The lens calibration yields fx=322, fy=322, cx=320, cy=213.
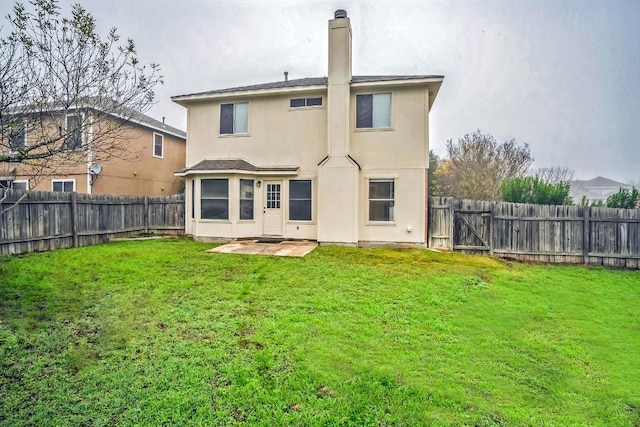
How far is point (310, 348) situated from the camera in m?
4.04

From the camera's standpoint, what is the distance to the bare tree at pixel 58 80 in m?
4.65

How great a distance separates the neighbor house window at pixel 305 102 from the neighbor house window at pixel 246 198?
3286 mm

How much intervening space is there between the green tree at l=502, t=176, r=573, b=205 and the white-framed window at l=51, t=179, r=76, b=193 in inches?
795

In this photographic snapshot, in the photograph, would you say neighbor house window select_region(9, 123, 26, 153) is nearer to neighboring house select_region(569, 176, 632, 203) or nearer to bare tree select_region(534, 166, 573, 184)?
bare tree select_region(534, 166, 573, 184)

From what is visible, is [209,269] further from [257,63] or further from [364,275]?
[257,63]

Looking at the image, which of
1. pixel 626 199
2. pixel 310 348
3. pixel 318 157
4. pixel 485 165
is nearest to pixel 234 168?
pixel 318 157

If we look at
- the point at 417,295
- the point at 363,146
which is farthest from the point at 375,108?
the point at 417,295

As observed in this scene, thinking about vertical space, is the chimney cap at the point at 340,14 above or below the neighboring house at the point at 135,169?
above

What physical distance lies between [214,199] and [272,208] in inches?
84.0

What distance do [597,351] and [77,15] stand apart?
9.01 m

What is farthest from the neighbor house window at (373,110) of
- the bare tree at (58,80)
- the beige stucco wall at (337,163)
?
the bare tree at (58,80)

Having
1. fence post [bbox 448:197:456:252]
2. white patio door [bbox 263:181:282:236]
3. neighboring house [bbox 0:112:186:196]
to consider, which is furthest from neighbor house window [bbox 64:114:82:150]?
fence post [bbox 448:197:456:252]

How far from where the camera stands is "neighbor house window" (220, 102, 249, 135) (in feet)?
41.1

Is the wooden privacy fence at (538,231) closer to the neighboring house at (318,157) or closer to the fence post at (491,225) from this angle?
the fence post at (491,225)
